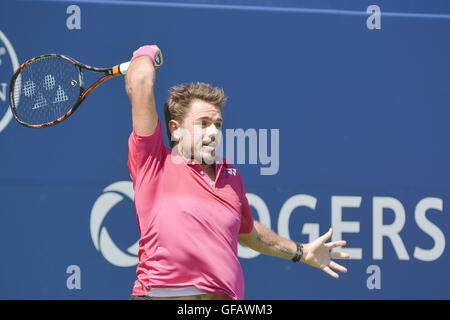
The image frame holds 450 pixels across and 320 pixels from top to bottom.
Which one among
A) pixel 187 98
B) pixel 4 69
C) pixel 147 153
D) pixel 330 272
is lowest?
pixel 330 272

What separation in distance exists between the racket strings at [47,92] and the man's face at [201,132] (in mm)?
966

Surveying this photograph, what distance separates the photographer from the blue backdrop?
4.09 metres

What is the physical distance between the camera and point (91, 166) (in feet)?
13.5

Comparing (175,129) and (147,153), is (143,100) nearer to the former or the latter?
(147,153)

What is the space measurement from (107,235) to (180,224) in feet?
5.25

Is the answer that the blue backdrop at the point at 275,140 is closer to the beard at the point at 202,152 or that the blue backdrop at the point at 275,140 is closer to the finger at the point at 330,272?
the finger at the point at 330,272

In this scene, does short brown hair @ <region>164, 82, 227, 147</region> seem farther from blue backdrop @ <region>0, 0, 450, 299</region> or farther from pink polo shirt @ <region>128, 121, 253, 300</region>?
blue backdrop @ <region>0, 0, 450, 299</region>

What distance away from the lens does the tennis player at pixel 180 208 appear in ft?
8.57

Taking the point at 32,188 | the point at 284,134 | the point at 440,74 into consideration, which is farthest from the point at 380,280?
the point at 32,188

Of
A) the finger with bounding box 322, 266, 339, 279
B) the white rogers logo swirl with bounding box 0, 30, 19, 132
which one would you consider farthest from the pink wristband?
the white rogers logo swirl with bounding box 0, 30, 19, 132

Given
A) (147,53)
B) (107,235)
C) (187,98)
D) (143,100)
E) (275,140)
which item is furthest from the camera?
(275,140)

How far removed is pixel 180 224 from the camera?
103 inches

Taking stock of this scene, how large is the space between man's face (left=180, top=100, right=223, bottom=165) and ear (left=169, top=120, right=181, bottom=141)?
23mm

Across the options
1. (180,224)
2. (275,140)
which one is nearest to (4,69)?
(275,140)
